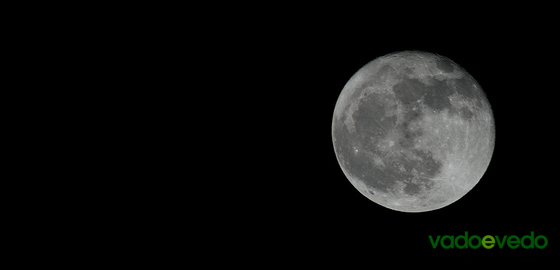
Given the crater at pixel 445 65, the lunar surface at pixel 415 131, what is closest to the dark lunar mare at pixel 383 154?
the lunar surface at pixel 415 131

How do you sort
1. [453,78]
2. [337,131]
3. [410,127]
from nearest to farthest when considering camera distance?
1. [410,127]
2. [453,78]
3. [337,131]

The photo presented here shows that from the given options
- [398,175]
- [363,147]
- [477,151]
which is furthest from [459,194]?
[363,147]

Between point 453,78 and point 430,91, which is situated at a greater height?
point 453,78

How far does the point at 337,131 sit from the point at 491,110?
1793 mm

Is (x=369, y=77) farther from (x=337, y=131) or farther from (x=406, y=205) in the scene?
(x=406, y=205)

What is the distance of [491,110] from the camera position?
4.86 meters

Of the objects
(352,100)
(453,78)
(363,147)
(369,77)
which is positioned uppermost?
(453,78)

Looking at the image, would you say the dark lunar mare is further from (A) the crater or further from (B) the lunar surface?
(A) the crater

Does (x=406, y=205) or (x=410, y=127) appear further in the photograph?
(x=406, y=205)

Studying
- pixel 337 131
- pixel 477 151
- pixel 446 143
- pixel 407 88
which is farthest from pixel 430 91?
pixel 337 131

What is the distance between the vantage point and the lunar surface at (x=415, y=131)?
4336mm

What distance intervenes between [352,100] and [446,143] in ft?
3.65

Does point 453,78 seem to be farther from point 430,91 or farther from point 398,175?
point 398,175

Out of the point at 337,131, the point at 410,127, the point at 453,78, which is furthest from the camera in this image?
the point at 337,131
